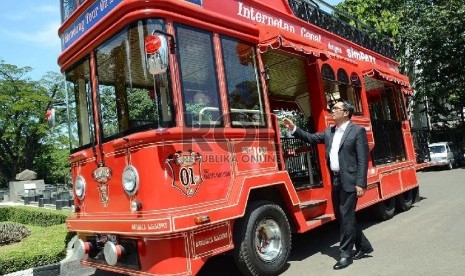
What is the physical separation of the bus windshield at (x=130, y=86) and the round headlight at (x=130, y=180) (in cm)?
43

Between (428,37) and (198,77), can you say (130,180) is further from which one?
(428,37)

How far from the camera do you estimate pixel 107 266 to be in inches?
182

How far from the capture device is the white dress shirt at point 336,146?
5190 millimetres

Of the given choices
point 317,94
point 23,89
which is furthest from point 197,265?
point 23,89

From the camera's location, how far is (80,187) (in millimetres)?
5164

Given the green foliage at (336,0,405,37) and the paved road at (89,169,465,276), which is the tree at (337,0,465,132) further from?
the paved road at (89,169,465,276)

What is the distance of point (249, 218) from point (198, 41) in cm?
204

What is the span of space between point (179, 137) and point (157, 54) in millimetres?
855

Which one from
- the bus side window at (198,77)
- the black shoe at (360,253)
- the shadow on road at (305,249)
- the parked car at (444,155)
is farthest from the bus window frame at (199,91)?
the parked car at (444,155)

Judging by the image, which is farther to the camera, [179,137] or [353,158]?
[353,158]

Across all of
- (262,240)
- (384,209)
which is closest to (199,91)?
(262,240)

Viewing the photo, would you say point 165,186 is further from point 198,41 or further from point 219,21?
point 219,21

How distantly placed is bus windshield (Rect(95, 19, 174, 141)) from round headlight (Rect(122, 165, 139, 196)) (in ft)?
1.42

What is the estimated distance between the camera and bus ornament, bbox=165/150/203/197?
404cm
